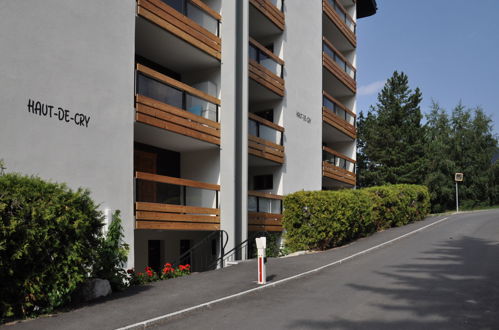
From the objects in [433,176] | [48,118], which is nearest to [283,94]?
[48,118]

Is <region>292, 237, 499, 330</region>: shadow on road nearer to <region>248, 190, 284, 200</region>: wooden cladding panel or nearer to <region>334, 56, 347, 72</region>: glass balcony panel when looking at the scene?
<region>248, 190, 284, 200</region>: wooden cladding panel

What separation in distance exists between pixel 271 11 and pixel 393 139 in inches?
1132

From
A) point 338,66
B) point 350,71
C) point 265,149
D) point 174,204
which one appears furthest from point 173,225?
point 350,71

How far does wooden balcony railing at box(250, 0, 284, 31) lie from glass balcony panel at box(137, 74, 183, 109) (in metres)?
7.03

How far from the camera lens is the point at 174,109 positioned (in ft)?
48.7

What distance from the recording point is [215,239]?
1742cm

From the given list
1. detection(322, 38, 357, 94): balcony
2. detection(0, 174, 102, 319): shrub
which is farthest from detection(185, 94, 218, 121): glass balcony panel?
detection(322, 38, 357, 94): balcony

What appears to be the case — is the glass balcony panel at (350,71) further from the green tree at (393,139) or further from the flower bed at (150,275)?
the flower bed at (150,275)

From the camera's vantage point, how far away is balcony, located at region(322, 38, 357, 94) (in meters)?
27.0

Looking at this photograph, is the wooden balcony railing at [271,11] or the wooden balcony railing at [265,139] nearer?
the wooden balcony railing at [265,139]

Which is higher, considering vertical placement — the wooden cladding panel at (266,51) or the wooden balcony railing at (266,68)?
the wooden cladding panel at (266,51)

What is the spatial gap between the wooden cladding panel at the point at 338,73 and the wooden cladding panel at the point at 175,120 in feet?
39.1

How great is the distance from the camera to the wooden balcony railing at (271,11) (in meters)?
20.2

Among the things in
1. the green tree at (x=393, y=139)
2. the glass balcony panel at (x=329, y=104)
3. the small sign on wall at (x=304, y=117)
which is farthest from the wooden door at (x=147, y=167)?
the green tree at (x=393, y=139)
